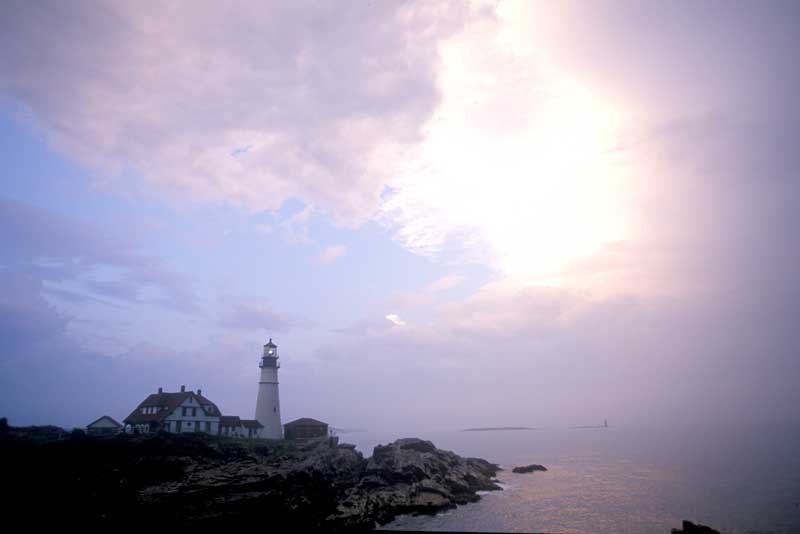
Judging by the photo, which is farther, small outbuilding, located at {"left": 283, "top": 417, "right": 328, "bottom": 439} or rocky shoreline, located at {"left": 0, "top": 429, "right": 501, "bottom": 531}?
small outbuilding, located at {"left": 283, "top": 417, "right": 328, "bottom": 439}

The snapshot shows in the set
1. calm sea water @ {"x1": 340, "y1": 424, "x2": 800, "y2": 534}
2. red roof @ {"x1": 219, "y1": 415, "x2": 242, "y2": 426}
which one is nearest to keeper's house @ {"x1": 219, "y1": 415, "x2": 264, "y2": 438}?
red roof @ {"x1": 219, "y1": 415, "x2": 242, "y2": 426}

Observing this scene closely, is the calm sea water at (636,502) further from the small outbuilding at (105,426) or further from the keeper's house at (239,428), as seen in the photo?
the small outbuilding at (105,426)

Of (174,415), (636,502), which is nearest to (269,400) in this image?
(174,415)

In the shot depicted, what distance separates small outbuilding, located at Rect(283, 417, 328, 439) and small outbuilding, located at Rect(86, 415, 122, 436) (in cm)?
2320

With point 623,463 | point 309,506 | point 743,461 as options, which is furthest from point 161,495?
point 743,461

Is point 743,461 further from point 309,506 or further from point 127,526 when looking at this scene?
point 127,526

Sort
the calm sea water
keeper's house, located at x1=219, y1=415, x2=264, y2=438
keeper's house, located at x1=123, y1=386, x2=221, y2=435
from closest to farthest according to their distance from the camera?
the calm sea water, keeper's house, located at x1=123, y1=386, x2=221, y2=435, keeper's house, located at x1=219, y1=415, x2=264, y2=438

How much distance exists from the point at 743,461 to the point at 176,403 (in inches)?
3702

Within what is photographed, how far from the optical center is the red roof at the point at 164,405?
60656 millimetres

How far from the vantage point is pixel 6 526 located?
23.3 meters

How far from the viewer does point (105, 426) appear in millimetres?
61875

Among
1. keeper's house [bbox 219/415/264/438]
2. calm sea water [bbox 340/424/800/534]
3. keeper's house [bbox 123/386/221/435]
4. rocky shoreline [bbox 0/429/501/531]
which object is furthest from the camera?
keeper's house [bbox 219/415/264/438]

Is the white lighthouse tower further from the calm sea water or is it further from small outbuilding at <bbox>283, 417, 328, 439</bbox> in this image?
the calm sea water

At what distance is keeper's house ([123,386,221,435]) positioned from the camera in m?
60.1
